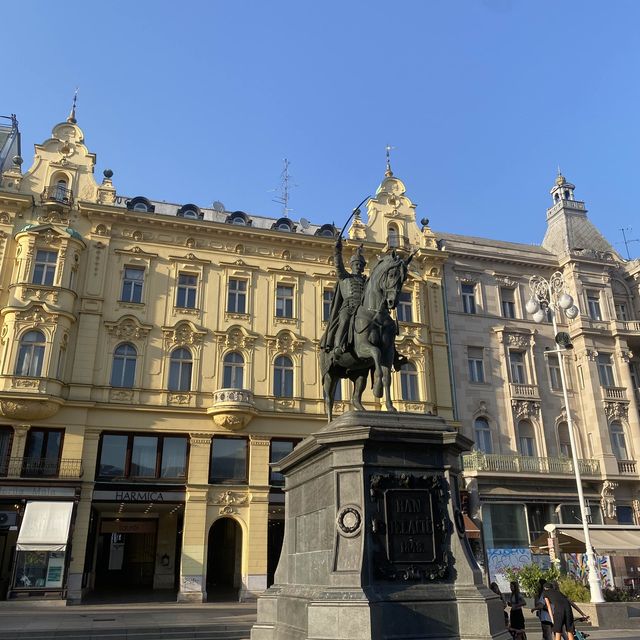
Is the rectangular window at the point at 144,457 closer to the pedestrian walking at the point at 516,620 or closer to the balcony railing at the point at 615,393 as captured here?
the pedestrian walking at the point at 516,620

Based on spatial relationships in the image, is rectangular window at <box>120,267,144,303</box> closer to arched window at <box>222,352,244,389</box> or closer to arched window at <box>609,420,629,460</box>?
arched window at <box>222,352,244,389</box>

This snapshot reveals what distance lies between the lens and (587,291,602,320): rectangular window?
35938 millimetres

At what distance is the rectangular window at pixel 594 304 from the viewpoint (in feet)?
118

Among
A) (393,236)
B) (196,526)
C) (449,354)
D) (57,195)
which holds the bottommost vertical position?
(196,526)

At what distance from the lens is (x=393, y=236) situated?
35438 millimetres

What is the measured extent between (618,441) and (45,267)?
30916 millimetres

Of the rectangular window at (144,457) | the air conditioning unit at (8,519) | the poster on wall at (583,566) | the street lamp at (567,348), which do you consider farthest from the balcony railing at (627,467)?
the air conditioning unit at (8,519)

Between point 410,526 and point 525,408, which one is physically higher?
point 525,408

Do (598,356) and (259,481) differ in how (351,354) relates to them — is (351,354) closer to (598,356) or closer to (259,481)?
(259,481)

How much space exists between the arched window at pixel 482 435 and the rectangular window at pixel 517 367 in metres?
3.14

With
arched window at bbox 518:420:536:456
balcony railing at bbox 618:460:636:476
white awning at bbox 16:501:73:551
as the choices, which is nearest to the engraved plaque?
white awning at bbox 16:501:73:551

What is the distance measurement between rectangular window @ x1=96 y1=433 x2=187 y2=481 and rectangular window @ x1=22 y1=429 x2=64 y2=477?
5.86 feet

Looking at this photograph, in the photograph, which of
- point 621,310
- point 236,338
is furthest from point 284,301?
point 621,310

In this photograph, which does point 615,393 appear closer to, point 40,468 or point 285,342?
point 285,342
